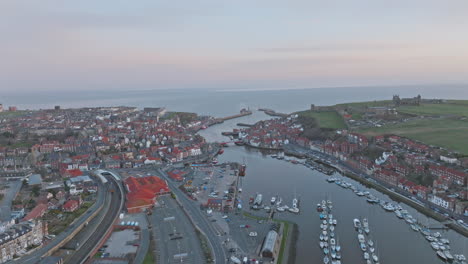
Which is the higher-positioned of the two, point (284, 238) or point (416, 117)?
point (416, 117)

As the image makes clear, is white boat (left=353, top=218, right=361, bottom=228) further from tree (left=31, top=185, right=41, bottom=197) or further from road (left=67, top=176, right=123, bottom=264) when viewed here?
tree (left=31, top=185, right=41, bottom=197)

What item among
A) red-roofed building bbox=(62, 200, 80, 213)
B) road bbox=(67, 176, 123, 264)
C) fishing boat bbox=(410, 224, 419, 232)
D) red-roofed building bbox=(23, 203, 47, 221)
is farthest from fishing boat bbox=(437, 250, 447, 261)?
red-roofed building bbox=(23, 203, 47, 221)

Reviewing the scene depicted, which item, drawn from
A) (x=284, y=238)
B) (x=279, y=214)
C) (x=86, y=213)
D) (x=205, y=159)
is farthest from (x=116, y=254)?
(x=205, y=159)

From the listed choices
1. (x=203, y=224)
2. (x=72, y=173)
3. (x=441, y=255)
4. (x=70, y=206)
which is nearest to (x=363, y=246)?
(x=441, y=255)

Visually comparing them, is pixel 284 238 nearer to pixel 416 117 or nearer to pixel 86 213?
pixel 86 213

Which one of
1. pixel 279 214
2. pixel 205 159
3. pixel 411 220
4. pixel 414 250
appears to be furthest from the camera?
pixel 205 159

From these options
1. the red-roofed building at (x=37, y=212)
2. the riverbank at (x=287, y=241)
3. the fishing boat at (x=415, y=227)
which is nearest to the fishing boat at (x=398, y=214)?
the fishing boat at (x=415, y=227)
